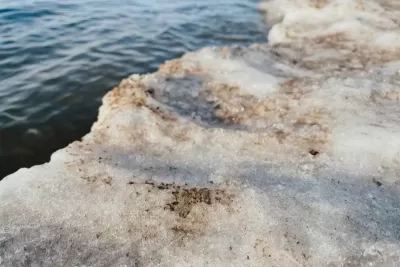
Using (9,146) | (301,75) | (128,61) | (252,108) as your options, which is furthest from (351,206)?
(128,61)

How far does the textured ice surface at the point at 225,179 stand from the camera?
310cm

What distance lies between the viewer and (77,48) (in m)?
8.77

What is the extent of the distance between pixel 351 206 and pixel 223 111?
2.27 m

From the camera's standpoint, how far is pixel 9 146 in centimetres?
557

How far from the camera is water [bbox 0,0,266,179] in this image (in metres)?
6.02

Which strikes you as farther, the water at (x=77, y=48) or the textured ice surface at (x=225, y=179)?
the water at (x=77, y=48)

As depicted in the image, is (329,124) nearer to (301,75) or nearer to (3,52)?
(301,75)

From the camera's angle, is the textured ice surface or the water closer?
the textured ice surface

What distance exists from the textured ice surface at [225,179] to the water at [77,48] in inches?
47.6

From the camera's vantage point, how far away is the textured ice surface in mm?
3104

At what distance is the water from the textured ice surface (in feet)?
3.96

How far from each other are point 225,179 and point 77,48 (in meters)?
6.20

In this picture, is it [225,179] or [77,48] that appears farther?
[77,48]

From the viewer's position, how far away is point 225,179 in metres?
3.79
